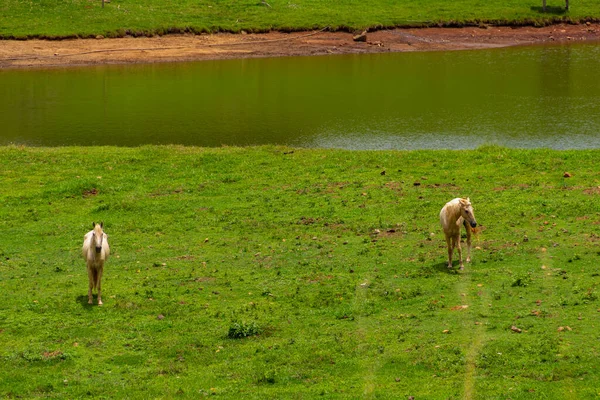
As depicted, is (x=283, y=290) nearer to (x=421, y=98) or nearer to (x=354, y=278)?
(x=354, y=278)

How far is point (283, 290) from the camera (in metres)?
17.7

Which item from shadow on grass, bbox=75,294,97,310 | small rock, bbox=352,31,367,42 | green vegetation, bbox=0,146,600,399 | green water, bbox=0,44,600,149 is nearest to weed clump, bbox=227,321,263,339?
green vegetation, bbox=0,146,600,399

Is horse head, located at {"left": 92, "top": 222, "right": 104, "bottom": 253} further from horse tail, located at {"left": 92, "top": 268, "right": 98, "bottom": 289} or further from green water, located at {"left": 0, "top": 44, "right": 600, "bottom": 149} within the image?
green water, located at {"left": 0, "top": 44, "right": 600, "bottom": 149}

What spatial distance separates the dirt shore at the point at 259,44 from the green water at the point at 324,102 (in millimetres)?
2147

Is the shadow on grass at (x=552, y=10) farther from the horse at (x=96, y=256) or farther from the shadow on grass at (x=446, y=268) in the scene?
the horse at (x=96, y=256)

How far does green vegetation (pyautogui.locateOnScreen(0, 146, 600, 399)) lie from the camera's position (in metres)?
13.6

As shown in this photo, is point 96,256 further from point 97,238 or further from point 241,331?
Answer: point 241,331

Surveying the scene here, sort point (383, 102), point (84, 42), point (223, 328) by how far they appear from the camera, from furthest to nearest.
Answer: point (84, 42) → point (383, 102) → point (223, 328)

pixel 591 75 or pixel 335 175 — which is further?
pixel 591 75

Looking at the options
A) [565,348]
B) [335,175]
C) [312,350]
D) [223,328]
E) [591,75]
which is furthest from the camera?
[591,75]

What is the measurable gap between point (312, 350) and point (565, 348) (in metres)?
4.09

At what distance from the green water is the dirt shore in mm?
2147

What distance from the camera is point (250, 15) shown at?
243 ft

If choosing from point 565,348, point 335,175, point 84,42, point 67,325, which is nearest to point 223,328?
point 67,325
